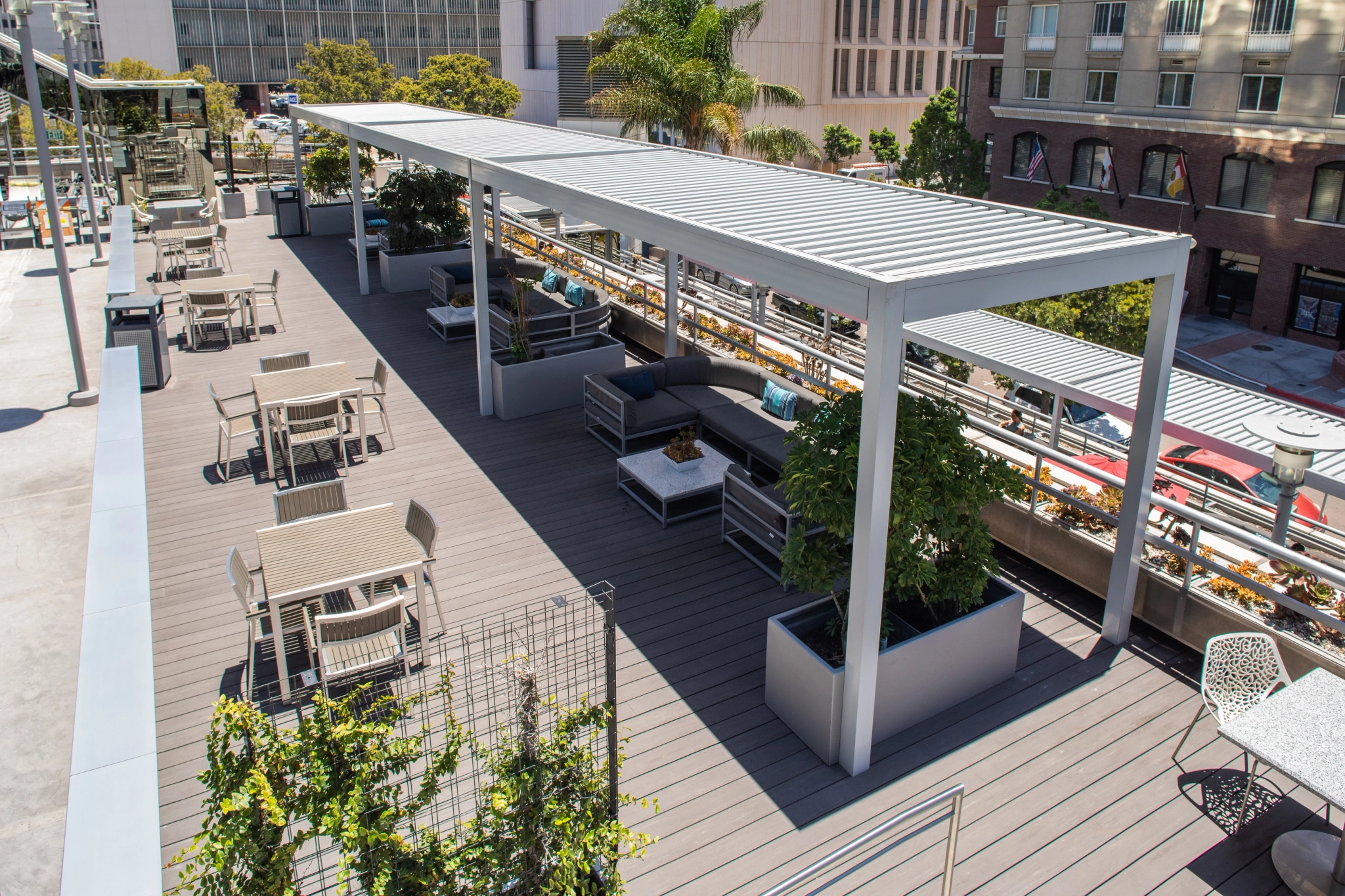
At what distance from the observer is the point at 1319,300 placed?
3247 centimetres

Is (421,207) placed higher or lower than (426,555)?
higher

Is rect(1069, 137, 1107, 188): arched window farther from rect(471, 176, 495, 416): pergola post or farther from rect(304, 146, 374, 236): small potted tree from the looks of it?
rect(471, 176, 495, 416): pergola post

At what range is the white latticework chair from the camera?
5.28m

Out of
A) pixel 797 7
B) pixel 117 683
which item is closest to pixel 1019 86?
pixel 797 7

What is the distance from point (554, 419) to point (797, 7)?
49374 mm

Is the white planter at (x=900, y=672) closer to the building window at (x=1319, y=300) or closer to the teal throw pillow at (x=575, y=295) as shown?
the teal throw pillow at (x=575, y=295)

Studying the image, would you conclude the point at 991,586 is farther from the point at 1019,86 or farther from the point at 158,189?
the point at 1019,86

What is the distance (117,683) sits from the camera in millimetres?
5148

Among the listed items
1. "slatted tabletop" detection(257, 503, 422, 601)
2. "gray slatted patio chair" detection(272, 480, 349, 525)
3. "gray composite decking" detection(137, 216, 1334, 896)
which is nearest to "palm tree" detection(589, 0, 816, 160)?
"gray composite decking" detection(137, 216, 1334, 896)

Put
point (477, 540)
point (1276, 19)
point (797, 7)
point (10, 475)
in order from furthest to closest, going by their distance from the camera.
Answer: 1. point (797, 7)
2. point (1276, 19)
3. point (10, 475)
4. point (477, 540)

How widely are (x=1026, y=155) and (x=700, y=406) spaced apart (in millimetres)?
37621

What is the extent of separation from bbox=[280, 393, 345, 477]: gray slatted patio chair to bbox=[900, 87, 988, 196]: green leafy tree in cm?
3454

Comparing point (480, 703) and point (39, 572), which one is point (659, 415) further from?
point (39, 572)

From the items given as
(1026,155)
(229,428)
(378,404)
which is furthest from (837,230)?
(1026,155)
